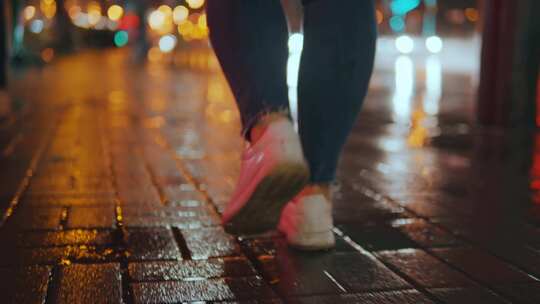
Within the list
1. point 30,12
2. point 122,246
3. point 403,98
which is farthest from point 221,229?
point 30,12

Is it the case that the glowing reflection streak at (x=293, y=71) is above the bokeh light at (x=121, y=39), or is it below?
below

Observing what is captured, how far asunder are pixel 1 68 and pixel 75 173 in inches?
154

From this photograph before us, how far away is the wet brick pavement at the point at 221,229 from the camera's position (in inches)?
82.9

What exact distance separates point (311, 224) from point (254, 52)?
1.80 ft

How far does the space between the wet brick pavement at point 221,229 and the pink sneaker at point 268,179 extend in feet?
0.49

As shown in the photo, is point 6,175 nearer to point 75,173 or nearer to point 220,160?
point 75,173

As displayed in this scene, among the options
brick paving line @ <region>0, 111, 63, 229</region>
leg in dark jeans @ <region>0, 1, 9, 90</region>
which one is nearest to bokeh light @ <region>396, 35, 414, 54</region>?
leg in dark jeans @ <region>0, 1, 9, 90</region>

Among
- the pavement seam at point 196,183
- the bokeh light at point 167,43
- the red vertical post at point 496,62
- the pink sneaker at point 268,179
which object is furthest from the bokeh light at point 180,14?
the pink sneaker at point 268,179

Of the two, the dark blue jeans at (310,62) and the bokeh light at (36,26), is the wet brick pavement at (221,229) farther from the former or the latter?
the bokeh light at (36,26)

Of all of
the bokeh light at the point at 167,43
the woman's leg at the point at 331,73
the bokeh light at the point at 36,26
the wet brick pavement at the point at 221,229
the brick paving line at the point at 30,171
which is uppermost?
the bokeh light at the point at 36,26

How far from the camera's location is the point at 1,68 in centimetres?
734

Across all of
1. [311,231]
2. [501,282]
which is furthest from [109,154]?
[501,282]

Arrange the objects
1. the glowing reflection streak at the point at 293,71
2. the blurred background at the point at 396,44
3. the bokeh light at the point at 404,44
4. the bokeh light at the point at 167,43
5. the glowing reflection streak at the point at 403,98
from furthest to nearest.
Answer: the bokeh light at the point at 167,43, the bokeh light at the point at 404,44, the blurred background at the point at 396,44, the glowing reflection streak at the point at 403,98, the glowing reflection streak at the point at 293,71

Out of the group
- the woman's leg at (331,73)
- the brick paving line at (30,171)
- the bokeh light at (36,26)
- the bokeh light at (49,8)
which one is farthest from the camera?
the bokeh light at (49,8)
